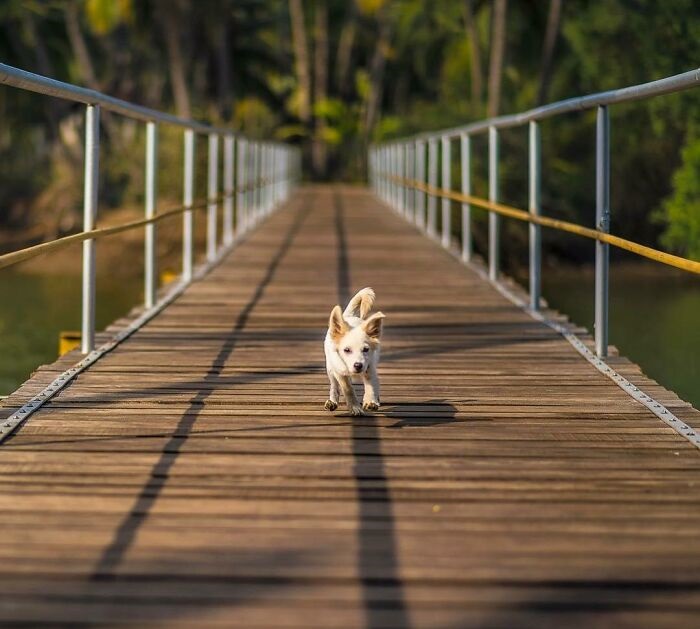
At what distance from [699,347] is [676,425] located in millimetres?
13917

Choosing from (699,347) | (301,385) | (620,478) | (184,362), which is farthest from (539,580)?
(699,347)

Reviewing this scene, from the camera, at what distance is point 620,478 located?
377 cm

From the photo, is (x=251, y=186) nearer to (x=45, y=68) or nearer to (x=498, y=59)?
(x=498, y=59)

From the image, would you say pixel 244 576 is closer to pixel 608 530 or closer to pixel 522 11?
pixel 608 530

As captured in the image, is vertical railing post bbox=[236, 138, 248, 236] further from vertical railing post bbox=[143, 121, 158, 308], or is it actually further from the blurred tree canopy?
the blurred tree canopy

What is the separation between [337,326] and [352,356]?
178mm

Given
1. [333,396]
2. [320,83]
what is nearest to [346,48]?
[320,83]

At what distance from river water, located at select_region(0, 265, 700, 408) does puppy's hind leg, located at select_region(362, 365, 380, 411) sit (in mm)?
9148

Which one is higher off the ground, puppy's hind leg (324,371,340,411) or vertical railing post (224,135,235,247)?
vertical railing post (224,135,235,247)

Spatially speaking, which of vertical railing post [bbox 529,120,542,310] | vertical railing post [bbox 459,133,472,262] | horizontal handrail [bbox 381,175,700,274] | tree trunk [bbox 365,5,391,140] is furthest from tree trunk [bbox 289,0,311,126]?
vertical railing post [bbox 529,120,542,310]

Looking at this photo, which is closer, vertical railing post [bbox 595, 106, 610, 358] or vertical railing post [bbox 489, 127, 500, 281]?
vertical railing post [bbox 595, 106, 610, 358]

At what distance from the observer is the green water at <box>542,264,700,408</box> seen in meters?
15.9

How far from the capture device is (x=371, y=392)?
4.65m

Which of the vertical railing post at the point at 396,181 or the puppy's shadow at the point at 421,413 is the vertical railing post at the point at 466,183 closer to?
the puppy's shadow at the point at 421,413
